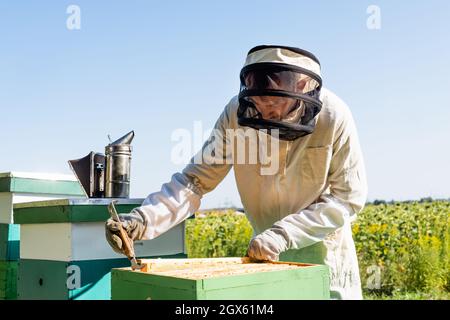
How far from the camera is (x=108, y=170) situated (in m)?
3.44

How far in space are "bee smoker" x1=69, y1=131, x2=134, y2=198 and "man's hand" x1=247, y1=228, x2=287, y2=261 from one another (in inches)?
54.1

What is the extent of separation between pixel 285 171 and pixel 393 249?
4.80 m

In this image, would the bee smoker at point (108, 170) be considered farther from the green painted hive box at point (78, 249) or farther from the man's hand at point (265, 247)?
the man's hand at point (265, 247)

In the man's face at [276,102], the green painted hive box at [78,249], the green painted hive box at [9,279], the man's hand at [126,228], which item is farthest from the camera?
the green painted hive box at [9,279]

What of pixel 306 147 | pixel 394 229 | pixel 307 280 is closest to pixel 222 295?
pixel 307 280

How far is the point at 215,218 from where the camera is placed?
1021cm

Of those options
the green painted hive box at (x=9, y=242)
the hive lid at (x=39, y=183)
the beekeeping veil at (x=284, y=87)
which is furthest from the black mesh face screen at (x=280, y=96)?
the green painted hive box at (x=9, y=242)

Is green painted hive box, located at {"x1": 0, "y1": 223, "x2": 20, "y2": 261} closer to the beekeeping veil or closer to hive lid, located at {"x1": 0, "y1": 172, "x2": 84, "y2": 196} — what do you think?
hive lid, located at {"x1": 0, "y1": 172, "x2": 84, "y2": 196}

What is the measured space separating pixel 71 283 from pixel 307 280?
1.57 metres

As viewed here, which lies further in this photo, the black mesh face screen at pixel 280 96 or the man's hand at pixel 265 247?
the black mesh face screen at pixel 280 96

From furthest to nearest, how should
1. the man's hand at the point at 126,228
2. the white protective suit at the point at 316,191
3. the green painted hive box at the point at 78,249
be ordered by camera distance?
the green painted hive box at the point at 78,249 → the white protective suit at the point at 316,191 → the man's hand at the point at 126,228

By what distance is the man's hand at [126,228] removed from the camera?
235cm
